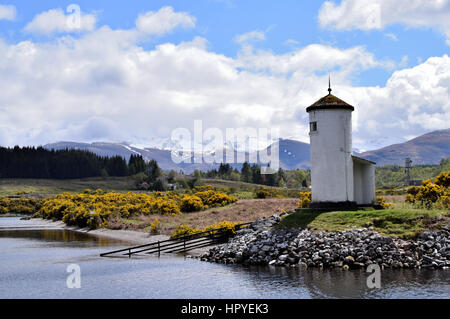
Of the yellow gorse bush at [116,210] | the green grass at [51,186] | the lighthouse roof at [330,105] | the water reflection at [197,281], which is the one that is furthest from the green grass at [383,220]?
the green grass at [51,186]

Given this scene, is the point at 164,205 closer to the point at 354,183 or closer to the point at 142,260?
the point at 142,260

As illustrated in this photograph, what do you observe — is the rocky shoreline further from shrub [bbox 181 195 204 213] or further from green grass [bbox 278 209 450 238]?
shrub [bbox 181 195 204 213]

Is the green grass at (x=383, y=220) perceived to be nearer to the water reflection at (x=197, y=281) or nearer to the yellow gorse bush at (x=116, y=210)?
the water reflection at (x=197, y=281)

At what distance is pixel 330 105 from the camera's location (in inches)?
1435

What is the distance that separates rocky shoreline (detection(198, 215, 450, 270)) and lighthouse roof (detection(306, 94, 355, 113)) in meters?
9.32

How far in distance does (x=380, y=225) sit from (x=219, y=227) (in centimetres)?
1745

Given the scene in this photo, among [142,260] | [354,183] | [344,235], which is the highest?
[354,183]

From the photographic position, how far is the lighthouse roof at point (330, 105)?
3653cm

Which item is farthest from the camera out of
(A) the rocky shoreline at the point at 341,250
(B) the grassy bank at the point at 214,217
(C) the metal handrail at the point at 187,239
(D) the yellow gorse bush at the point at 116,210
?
(D) the yellow gorse bush at the point at 116,210

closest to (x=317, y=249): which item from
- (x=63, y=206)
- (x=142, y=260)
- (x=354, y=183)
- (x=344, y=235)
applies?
(x=344, y=235)
